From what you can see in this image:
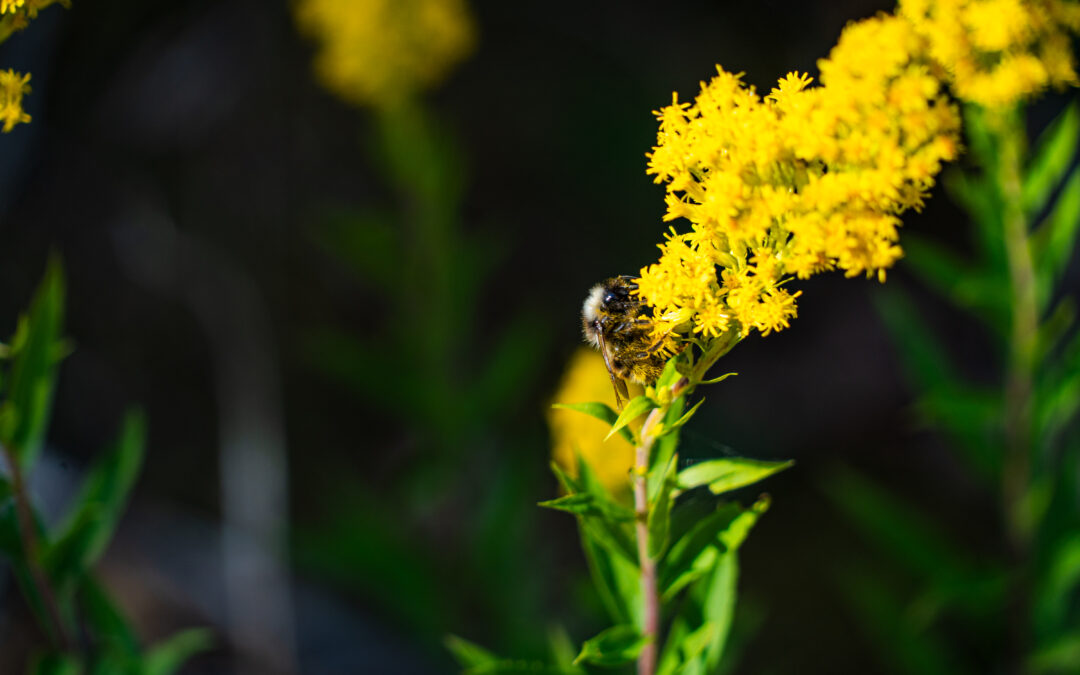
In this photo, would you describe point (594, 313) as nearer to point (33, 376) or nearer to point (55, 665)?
point (33, 376)

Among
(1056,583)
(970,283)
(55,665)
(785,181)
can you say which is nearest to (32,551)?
(55,665)

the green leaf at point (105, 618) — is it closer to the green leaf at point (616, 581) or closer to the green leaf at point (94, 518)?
the green leaf at point (94, 518)

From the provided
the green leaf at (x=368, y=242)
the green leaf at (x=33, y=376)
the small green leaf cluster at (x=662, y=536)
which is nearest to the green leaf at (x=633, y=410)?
the small green leaf cluster at (x=662, y=536)

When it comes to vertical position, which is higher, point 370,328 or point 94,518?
point 370,328

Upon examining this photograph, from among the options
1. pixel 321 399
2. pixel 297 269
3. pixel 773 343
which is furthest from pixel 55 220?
pixel 773 343

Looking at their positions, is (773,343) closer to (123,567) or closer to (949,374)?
(949,374)

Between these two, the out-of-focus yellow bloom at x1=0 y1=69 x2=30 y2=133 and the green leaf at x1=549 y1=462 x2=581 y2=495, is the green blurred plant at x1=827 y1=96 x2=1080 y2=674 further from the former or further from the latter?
the out-of-focus yellow bloom at x1=0 y1=69 x2=30 y2=133
